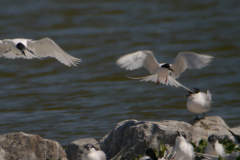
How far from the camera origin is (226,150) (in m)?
4.96

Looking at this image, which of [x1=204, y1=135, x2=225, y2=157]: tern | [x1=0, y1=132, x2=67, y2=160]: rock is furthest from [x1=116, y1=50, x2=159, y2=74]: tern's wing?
[x1=204, y1=135, x2=225, y2=157]: tern

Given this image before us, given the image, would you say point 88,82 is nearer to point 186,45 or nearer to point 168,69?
point 186,45

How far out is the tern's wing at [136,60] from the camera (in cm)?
618

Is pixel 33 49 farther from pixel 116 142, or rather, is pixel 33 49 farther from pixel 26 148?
pixel 116 142

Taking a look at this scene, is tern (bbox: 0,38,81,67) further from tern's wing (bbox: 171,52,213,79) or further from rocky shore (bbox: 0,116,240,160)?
rocky shore (bbox: 0,116,240,160)

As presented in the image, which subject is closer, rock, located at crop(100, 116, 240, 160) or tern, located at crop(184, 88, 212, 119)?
rock, located at crop(100, 116, 240, 160)

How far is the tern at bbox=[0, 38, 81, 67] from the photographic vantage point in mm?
7945

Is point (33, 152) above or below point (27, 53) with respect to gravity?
below

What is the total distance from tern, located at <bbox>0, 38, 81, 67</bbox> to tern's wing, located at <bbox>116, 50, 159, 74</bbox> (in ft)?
6.09

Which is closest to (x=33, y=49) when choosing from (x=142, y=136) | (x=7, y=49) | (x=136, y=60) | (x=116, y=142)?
(x=7, y=49)

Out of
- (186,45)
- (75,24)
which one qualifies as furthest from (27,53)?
(75,24)

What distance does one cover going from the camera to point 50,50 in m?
8.34

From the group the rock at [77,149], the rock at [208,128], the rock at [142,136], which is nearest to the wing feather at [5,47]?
the rock at [77,149]

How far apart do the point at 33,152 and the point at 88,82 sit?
308 inches
